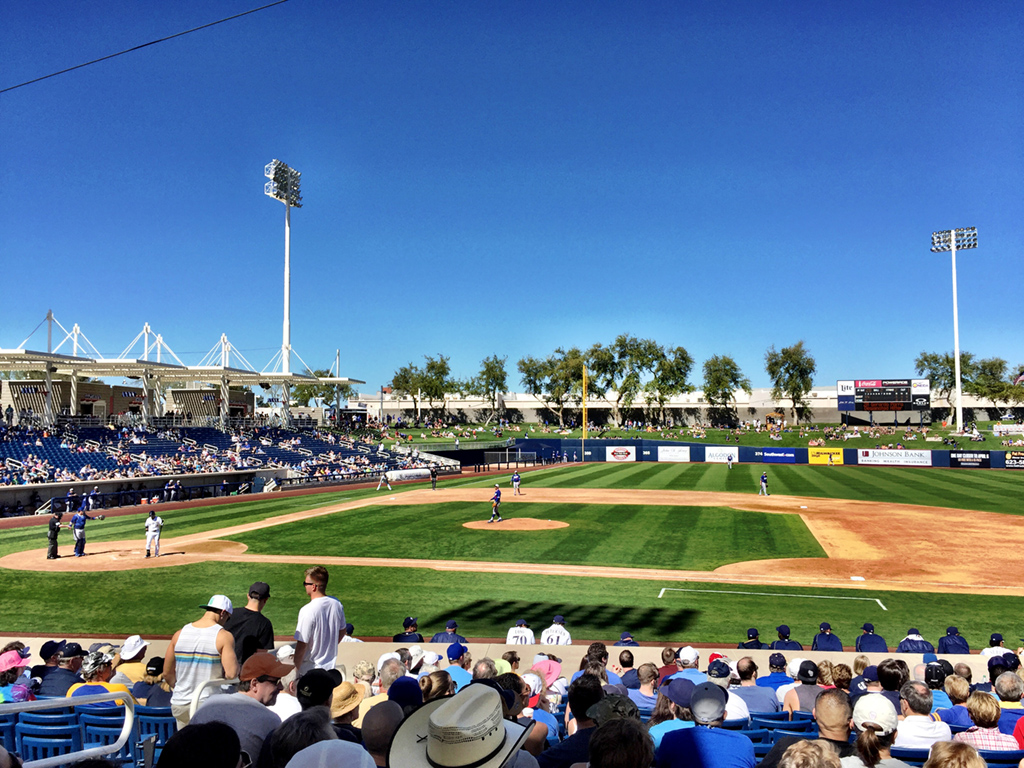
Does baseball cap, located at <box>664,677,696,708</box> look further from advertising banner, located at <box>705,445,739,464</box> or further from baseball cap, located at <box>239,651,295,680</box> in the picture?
advertising banner, located at <box>705,445,739,464</box>

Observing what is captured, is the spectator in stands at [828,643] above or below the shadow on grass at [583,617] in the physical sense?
above

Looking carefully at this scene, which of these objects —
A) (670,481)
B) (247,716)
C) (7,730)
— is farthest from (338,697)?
(670,481)

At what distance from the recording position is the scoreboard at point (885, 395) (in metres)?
77.4

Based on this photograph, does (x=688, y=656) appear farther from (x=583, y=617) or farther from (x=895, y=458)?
(x=895, y=458)

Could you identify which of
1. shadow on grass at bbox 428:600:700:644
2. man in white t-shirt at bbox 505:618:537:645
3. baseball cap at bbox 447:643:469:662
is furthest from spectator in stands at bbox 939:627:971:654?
baseball cap at bbox 447:643:469:662

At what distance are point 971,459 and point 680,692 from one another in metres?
60.7

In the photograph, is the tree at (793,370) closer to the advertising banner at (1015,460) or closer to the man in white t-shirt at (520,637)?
the advertising banner at (1015,460)

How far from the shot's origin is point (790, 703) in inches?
268

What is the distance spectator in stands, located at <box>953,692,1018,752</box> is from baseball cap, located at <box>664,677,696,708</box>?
2.22m

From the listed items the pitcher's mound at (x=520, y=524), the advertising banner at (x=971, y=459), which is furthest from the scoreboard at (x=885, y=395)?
the pitcher's mound at (x=520, y=524)

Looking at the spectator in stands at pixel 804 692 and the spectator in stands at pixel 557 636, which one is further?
the spectator in stands at pixel 557 636

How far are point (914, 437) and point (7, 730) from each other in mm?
77309

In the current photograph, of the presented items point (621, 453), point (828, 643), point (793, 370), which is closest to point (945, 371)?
point (793, 370)

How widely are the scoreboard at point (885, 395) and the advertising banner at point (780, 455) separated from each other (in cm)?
2489
